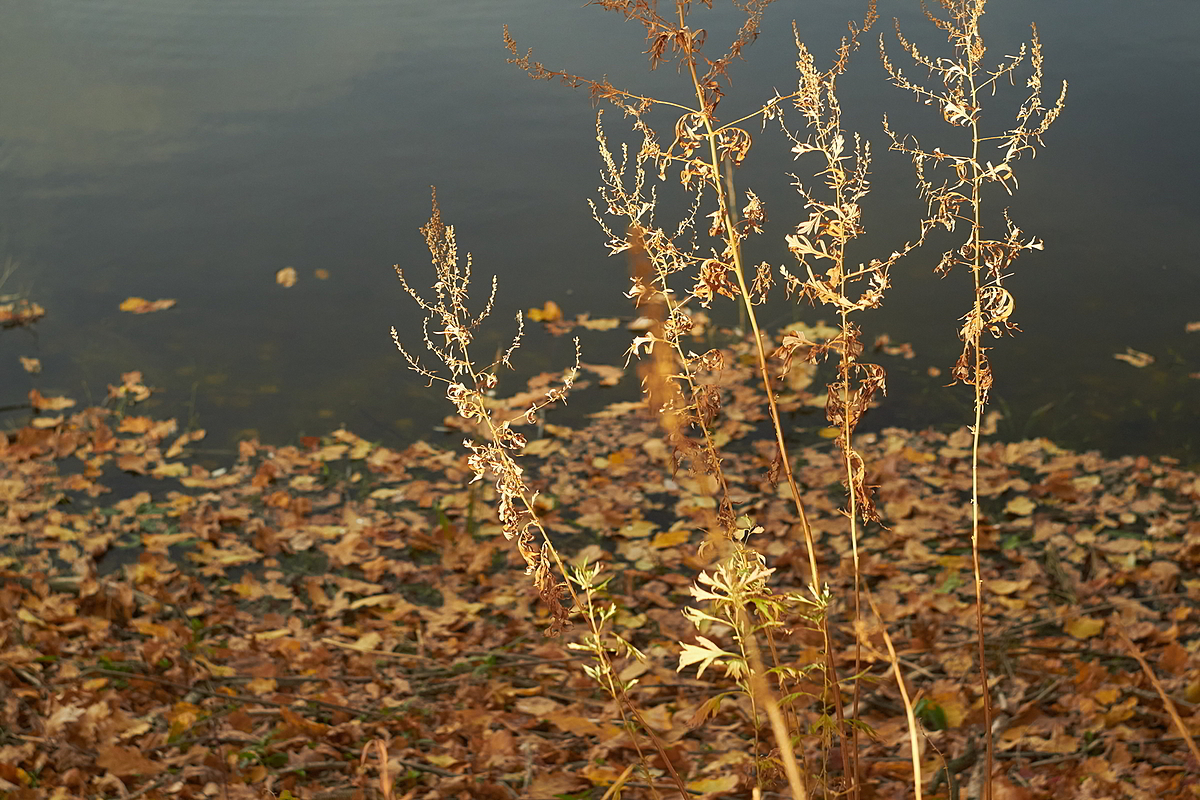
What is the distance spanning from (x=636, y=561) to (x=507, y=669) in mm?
1071

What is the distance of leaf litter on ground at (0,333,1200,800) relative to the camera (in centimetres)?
308

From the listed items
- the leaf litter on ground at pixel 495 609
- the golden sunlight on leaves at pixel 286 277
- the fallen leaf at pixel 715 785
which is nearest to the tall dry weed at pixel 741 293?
the leaf litter on ground at pixel 495 609

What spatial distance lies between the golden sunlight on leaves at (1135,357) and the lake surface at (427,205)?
0.07 m

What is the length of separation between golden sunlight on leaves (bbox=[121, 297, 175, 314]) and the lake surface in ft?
0.38

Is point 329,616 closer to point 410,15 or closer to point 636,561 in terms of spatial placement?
point 636,561

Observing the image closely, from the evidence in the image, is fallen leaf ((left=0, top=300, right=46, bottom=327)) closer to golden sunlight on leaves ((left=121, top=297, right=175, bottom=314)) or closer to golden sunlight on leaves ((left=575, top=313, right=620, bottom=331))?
golden sunlight on leaves ((left=121, top=297, right=175, bottom=314))

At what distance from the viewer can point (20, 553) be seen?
197 inches

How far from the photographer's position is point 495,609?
4426 millimetres

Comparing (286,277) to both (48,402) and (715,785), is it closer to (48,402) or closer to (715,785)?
(48,402)

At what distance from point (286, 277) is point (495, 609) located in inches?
181

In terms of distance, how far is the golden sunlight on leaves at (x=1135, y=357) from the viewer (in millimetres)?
6188

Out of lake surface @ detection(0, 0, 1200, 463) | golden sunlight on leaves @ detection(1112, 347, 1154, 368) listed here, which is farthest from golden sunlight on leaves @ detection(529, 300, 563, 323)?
golden sunlight on leaves @ detection(1112, 347, 1154, 368)

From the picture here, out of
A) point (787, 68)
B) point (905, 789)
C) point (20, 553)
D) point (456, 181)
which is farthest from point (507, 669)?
point (787, 68)

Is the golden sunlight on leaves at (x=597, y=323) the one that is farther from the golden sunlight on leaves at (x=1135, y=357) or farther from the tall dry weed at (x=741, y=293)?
the tall dry weed at (x=741, y=293)
